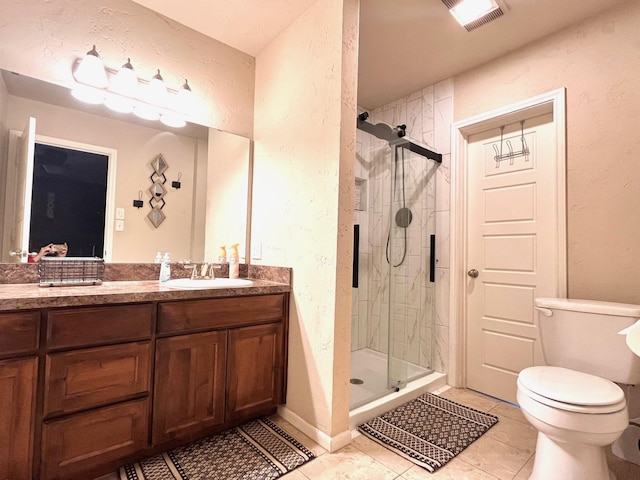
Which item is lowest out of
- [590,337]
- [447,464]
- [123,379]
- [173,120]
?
[447,464]

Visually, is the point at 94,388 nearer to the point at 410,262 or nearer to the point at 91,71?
the point at 91,71

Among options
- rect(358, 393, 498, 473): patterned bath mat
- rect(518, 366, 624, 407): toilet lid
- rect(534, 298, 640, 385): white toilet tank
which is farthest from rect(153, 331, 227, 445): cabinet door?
rect(534, 298, 640, 385): white toilet tank

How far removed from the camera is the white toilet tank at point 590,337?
1523 mm

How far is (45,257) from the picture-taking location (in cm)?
159

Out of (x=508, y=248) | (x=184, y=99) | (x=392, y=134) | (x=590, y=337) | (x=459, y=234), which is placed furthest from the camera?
(x=459, y=234)

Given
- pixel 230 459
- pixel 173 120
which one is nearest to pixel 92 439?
pixel 230 459

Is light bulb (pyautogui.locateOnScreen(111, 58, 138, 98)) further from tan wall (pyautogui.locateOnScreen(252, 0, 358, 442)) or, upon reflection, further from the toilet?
the toilet

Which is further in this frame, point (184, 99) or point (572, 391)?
point (184, 99)

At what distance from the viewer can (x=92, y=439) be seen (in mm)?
1288

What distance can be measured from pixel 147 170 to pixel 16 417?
4.46 ft

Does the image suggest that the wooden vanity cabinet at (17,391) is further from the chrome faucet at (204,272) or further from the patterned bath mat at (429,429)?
the patterned bath mat at (429,429)

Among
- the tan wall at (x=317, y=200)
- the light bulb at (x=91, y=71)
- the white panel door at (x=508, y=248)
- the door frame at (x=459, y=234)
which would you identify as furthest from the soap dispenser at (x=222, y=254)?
the white panel door at (x=508, y=248)

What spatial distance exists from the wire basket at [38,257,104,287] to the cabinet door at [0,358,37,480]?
473mm

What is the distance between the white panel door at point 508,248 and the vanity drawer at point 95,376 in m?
2.26
